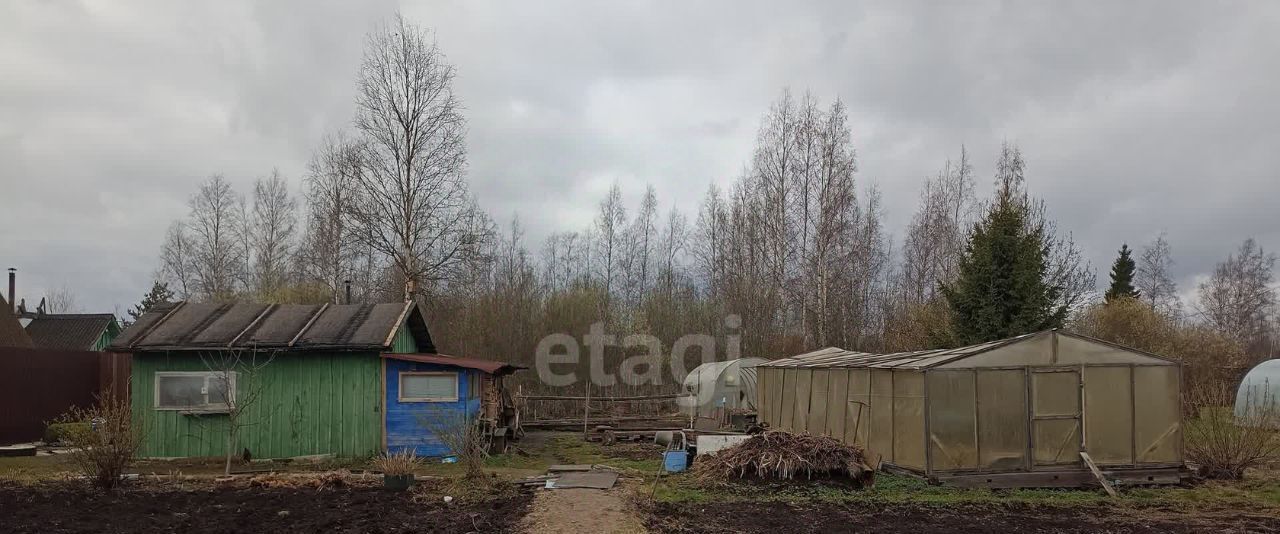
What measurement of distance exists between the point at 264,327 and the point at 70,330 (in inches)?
880

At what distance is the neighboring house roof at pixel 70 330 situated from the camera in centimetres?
3092

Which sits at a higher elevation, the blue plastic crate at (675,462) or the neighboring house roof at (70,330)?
the neighboring house roof at (70,330)

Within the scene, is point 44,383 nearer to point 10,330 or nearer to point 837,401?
point 10,330

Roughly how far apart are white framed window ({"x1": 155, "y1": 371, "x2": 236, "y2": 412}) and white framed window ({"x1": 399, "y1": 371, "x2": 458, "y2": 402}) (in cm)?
327

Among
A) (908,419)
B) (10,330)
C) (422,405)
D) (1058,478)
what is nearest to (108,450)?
(422,405)

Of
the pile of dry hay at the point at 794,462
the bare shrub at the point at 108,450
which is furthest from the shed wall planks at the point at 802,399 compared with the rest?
the bare shrub at the point at 108,450

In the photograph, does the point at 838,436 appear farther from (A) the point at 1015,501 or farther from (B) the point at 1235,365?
(B) the point at 1235,365

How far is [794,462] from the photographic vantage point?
1225 cm

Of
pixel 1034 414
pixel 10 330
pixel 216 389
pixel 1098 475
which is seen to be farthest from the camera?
pixel 10 330

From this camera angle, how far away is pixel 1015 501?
36.7 feet

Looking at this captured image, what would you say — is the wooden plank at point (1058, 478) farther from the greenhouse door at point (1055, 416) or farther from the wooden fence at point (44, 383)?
the wooden fence at point (44, 383)

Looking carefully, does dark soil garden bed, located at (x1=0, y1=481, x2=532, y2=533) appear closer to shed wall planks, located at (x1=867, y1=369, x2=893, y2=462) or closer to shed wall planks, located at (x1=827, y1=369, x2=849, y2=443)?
shed wall planks, located at (x1=867, y1=369, x2=893, y2=462)

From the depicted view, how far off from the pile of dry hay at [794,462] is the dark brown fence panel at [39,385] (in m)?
13.2

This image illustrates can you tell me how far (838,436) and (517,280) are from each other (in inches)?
778
